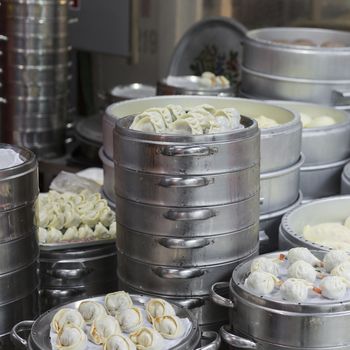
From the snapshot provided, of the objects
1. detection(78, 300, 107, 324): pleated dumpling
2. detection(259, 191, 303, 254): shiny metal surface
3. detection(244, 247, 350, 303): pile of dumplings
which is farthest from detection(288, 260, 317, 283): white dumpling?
detection(259, 191, 303, 254): shiny metal surface

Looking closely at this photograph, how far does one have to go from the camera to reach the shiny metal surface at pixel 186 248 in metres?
1.90

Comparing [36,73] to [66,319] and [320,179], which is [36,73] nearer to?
[320,179]

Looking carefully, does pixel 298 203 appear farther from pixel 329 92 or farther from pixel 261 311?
pixel 261 311

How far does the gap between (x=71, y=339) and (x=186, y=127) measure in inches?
25.0

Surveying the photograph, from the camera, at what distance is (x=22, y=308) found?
194cm

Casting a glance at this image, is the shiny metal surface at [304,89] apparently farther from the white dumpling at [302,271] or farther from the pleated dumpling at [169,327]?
the pleated dumpling at [169,327]

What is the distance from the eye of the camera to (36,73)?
171 inches

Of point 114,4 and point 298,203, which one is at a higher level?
point 114,4

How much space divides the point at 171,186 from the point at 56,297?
657 millimetres

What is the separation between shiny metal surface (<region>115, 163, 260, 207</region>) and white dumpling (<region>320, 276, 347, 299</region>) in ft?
1.01

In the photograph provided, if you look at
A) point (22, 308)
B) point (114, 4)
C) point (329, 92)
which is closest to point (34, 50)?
point (114, 4)

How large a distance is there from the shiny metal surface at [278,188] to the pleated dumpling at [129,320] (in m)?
0.84

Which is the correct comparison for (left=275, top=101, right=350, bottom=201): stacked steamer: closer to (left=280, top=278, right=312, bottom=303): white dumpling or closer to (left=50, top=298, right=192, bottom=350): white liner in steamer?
(left=280, top=278, right=312, bottom=303): white dumpling

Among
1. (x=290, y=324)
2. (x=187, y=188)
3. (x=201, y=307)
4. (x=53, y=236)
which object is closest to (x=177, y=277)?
(x=201, y=307)
